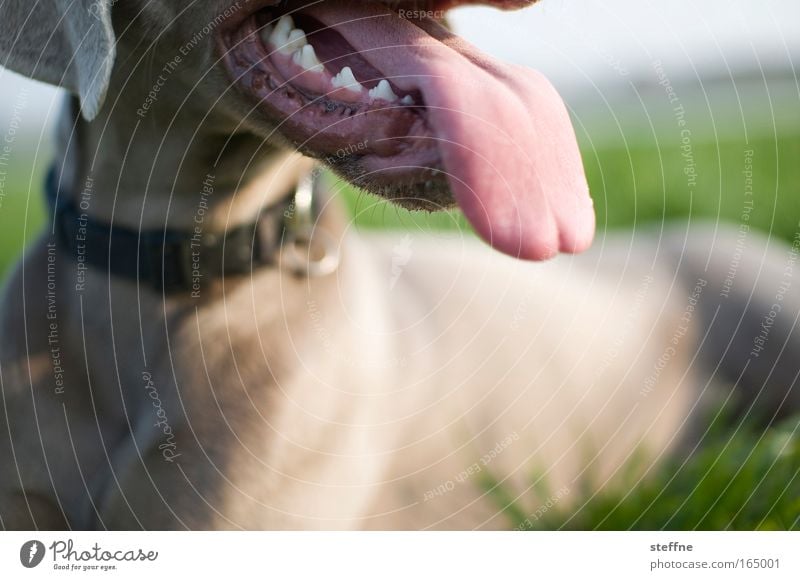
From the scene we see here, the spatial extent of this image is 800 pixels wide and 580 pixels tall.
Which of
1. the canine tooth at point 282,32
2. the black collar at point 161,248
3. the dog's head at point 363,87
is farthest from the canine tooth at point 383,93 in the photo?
the black collar at point 161,248

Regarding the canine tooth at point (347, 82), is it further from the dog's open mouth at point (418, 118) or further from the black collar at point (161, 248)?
the black collar at point (161, 248)

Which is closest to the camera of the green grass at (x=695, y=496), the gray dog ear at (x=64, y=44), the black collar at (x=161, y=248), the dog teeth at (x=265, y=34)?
the gray dog ear at (x=64, y=44)

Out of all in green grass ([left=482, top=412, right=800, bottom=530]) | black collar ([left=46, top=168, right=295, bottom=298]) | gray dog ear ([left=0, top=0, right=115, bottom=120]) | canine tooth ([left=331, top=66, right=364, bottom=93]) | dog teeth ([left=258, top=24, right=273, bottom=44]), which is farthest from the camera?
green grass ([left=482, top=412, right=800, bottom=530])

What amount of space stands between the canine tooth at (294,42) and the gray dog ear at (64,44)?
0.36 meters

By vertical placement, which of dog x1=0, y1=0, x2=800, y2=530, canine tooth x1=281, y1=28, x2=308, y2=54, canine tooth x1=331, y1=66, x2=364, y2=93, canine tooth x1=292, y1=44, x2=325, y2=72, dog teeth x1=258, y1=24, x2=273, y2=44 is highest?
dog teeth x1=258, y1=24, x2=273, y2=44

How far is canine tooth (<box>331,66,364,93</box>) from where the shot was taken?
194cm

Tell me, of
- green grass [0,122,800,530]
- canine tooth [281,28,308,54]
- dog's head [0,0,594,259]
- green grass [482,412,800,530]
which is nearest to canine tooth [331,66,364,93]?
dog's head [0,0,594,259]

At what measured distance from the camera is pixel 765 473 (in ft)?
8.84

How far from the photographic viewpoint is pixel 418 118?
1945mm

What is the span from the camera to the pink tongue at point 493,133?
1906 mm

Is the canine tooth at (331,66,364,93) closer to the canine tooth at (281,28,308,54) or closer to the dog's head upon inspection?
the dog's head

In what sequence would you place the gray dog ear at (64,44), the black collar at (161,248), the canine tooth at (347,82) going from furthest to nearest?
the black collar at (161,248), the canine tooth at (347,82), the gray dog ear at (64,44)

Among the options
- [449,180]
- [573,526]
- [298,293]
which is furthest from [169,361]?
[573,526]

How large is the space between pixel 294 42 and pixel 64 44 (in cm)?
46
